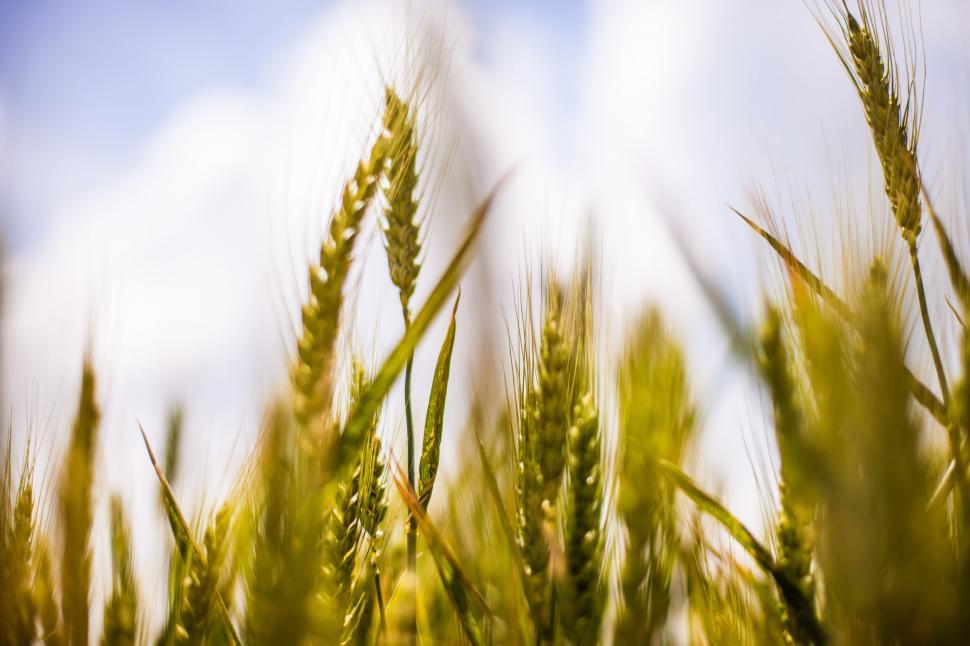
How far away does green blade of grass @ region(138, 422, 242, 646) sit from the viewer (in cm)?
65

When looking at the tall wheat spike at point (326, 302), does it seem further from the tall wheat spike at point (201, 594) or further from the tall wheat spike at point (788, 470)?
the tall wheat spike at point (788, 470)

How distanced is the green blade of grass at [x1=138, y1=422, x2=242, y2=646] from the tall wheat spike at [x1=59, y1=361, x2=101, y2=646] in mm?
64

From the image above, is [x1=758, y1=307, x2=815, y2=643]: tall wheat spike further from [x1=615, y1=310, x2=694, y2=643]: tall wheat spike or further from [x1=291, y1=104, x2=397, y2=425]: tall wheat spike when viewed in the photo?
[x1=291, y1=104, x2=397, y2=425]: tall wheat spike

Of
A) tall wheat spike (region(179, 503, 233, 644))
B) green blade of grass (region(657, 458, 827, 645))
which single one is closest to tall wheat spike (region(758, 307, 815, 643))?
green blade of grass (region(657, 458, 827, 645))

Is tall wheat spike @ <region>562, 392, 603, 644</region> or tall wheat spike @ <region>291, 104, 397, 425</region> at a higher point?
tall wheat spike @ <region>291, 104, 397, 425</region>

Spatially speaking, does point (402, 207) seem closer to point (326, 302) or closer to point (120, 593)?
point (326, 302)

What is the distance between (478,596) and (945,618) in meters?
0.39

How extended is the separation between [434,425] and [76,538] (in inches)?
15.4

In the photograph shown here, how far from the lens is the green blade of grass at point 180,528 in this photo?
0.65 m

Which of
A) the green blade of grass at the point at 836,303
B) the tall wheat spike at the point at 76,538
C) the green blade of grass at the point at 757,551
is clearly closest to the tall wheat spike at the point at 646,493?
the green blade of grass at the point at 757,551

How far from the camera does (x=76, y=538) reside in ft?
2.10

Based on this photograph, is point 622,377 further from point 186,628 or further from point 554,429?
point 186,628

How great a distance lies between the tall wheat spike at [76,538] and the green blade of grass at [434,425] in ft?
1.15

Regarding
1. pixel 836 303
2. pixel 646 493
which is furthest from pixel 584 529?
pixel 836 303
